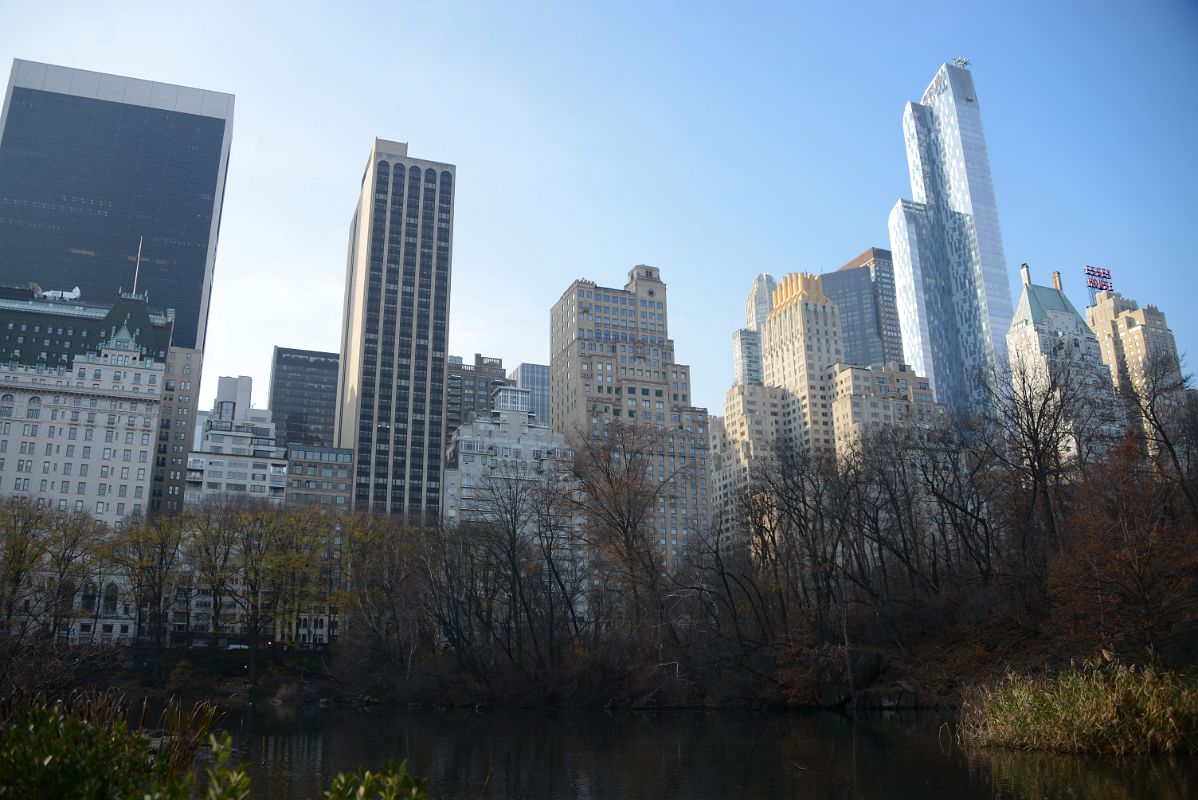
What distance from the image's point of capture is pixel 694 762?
2581 cm

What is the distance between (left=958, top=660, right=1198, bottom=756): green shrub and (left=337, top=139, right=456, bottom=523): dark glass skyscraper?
135668mm

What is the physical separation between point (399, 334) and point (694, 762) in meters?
146

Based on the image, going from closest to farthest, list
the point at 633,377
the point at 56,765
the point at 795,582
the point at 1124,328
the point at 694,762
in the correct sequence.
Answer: the point at 56,765
the point at 694,762
the point at 795,582
the point at 633,377
the point at 1124,328

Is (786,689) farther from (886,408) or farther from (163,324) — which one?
(886,408)

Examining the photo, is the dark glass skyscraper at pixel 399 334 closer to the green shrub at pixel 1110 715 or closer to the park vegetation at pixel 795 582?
the park vegetation at pixel 795 582

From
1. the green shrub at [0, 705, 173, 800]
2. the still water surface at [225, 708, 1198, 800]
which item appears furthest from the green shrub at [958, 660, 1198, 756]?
the green shrub at [0, 705, 173, 800]

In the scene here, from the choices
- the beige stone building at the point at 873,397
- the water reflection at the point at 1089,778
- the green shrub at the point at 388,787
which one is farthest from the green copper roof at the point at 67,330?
the green shrub at the point at 388,787

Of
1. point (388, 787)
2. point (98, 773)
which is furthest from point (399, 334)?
point (388, 787)

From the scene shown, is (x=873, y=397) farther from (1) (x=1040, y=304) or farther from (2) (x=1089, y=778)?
(2) (x=1089, y=778)

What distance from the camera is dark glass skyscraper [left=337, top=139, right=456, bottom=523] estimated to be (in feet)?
519

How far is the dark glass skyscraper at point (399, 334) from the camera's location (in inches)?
6225

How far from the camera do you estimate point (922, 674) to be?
44.3 meters

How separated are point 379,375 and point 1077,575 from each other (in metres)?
142

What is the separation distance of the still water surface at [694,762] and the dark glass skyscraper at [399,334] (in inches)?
4560
